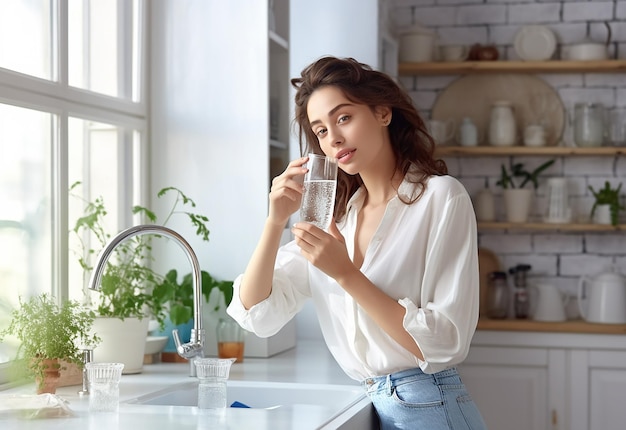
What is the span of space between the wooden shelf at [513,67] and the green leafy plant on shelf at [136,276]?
176 centimetres

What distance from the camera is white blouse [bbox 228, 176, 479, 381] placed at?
6.57 feet

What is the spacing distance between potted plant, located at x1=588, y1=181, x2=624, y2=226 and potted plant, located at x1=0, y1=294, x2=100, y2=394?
2820 mm

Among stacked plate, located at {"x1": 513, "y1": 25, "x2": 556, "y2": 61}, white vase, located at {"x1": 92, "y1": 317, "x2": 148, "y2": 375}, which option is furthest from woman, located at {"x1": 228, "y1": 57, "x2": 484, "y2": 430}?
stacked plate, located at {"x1": 513, "y1": 25, "x2": 556, "y2": 61}

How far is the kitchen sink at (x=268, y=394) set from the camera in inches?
96.0

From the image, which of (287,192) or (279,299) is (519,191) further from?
(287,192)

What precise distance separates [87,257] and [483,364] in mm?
2015

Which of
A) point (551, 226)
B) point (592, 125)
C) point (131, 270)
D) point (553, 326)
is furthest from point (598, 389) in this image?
point (131, 270)

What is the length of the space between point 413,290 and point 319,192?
0.33m

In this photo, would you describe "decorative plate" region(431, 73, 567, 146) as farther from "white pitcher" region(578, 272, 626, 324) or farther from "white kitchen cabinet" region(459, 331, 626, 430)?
"white kitchen cabinet" region(459, 331, 626, 430)

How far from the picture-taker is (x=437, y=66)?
449cm

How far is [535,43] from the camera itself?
14.8 feet

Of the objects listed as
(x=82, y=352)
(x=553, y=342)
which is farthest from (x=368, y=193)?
(x=553, y=342)

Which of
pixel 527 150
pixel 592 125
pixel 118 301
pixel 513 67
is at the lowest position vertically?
pixel 118 301

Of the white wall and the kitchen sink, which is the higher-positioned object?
the white wall
